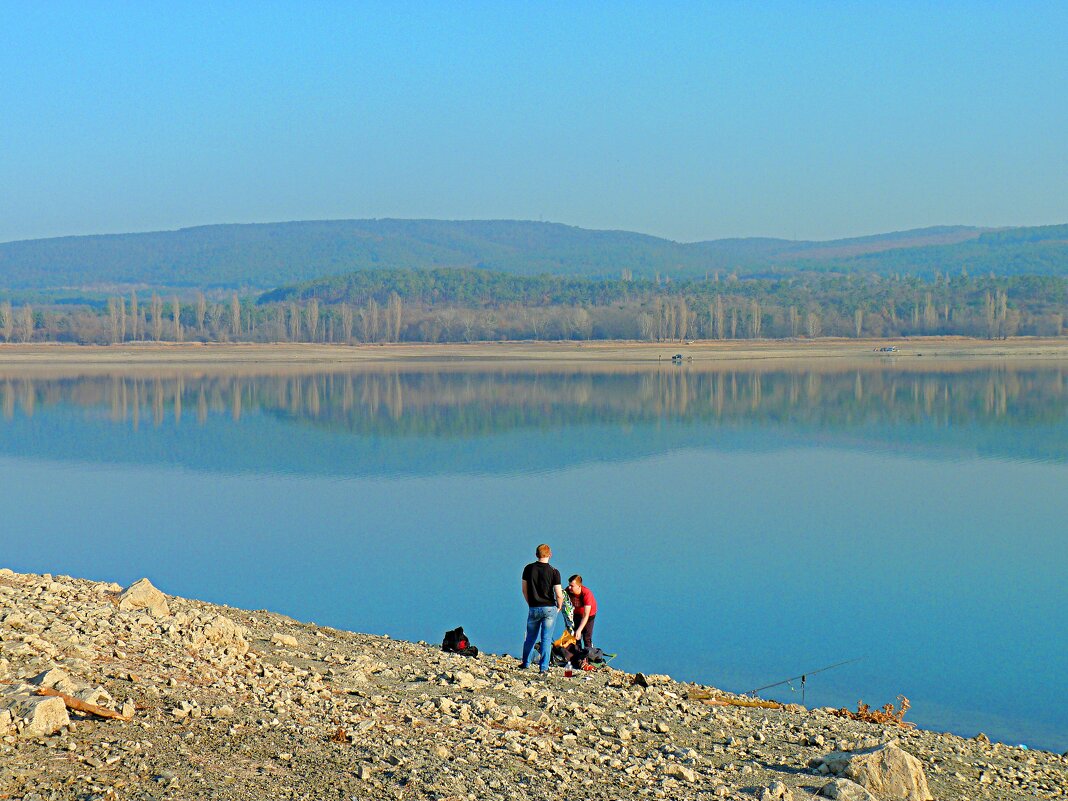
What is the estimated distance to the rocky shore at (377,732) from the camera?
5.77m

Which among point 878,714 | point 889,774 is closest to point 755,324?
point 878,714

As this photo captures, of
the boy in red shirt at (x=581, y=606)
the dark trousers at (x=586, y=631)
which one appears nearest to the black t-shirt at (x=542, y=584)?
the boy in red shirt at (x=581, y=606)

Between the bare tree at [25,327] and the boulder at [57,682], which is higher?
the boulder at [57,682]

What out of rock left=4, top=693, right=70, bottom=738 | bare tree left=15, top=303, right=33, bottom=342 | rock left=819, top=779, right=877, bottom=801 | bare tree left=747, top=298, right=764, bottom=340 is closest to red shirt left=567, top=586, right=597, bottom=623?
rock left=819, top=779, right=877, bottom=801

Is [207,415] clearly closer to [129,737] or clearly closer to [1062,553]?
[1062,553]

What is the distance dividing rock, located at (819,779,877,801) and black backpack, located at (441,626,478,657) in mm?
3791

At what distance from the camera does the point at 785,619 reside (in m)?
12.6

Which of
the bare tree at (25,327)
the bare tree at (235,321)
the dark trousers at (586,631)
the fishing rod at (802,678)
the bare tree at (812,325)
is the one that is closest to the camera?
the dark trousers at (586,631)

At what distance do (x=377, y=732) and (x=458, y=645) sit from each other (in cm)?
294

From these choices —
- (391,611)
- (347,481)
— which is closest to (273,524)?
(347,481)

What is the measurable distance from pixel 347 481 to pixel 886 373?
4349 cm

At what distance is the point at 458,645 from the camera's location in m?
9.55

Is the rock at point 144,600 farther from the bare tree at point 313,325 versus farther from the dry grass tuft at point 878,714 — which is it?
the bare tree at point 313,325

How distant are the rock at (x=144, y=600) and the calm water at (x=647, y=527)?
3259 mm
